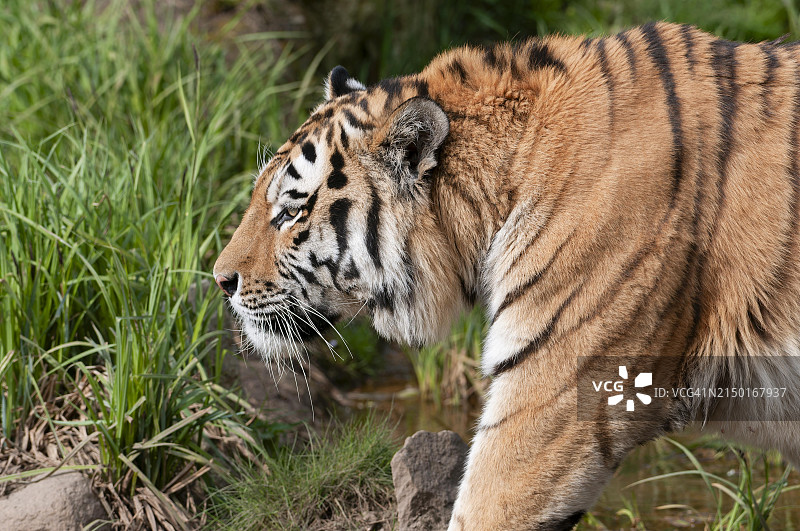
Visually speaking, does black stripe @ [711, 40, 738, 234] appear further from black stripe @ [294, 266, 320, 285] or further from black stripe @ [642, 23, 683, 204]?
black stripe @ [294, 266, 320, 285]

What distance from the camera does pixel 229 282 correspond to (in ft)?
9.22

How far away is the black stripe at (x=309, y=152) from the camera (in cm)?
269

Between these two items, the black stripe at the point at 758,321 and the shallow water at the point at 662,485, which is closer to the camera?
the black stripe at the point at 758,321

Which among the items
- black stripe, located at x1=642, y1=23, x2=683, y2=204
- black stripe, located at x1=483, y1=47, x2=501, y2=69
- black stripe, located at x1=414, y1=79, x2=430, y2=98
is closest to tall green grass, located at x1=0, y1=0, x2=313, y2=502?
black stripe, located at x1=414, y1=79, x2=430, y2=98

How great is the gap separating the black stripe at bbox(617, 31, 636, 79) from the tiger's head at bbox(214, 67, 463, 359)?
0.58 m

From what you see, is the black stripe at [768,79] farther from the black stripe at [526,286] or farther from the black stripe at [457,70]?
the black stripe at [457,70]

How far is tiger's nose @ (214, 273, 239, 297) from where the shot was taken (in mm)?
2787

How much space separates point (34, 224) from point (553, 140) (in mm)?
1993

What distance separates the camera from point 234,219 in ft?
15.8

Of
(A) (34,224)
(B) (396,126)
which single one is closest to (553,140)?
(B) (396,126)

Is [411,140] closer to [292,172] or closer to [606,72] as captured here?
[292,172]

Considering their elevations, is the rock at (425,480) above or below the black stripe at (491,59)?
below

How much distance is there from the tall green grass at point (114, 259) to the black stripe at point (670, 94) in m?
1.69

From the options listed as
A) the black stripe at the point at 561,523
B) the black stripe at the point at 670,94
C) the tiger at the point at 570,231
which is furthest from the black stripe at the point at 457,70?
the black stripe at the point at 561,523
